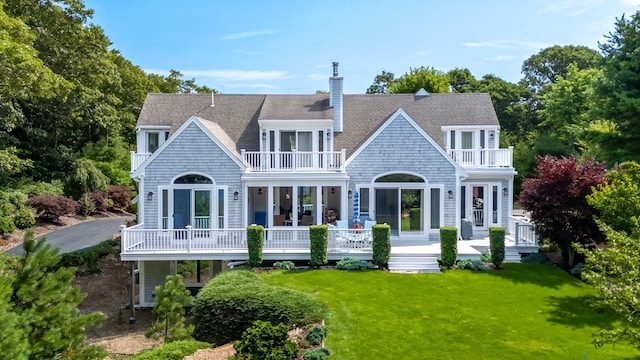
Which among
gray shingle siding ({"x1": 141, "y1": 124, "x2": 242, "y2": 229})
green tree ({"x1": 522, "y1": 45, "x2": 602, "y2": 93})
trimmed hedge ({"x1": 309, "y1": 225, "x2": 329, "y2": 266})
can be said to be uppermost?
green tree ({"x1": 522, "y1": 45, "x2": 602, "y2": 93})

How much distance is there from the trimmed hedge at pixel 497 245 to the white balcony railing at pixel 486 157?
21.1 ft

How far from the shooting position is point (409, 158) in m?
20.6

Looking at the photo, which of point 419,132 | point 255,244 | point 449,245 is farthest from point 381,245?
point 419,132

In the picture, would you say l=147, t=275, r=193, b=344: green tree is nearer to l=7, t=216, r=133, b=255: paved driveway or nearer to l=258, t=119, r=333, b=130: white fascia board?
l=258, t=119, r=333, b=130: white fascia board

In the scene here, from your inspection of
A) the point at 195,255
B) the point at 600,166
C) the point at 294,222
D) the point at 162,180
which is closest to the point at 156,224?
the point at 162,180

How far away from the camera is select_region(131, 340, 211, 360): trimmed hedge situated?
1065 centimetres

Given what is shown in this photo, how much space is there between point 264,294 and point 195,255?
18.3 feet

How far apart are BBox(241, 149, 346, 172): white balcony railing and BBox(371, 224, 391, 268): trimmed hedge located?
4.26m

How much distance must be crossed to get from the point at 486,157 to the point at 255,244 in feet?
41.5

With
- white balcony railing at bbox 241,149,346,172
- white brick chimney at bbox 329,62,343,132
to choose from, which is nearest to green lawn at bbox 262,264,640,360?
white balcony railing at bbox 241,149,346,172

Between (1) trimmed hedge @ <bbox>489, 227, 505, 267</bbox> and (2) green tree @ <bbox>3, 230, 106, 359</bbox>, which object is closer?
(2) green tree @ <bbox>3, 230, 106, 359</bbox>

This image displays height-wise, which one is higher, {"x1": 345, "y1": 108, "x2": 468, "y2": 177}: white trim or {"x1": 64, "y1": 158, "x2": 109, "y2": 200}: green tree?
{"x1": 345, "y1": 108, "x2": 468, "y2": 177}: white trim

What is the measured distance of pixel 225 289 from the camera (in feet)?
44.2

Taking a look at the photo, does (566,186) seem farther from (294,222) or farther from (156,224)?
(156,224)
